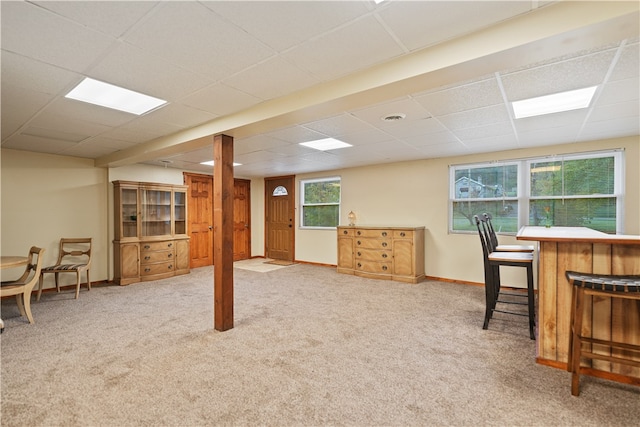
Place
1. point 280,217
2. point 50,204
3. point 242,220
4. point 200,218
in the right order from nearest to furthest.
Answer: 1. point 50,204
2. point 200,218
3. point 280,217
4. point 242,220

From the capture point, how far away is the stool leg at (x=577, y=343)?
6.73ft

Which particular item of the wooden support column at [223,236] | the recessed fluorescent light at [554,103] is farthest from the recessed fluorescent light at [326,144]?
the recessed fluorescent light at [554,103]

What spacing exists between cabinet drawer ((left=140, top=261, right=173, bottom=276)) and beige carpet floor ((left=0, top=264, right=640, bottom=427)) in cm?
144

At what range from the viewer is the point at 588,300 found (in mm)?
2303

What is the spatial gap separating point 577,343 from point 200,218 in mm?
6771

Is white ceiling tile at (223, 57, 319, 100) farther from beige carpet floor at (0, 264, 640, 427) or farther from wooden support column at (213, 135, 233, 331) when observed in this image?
beige carpet floor at (0, 264, 640, 427)

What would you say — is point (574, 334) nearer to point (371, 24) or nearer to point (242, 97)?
point (371, 24)

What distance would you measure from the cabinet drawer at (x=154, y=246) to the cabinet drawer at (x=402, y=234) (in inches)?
166

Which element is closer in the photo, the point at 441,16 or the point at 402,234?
the point at 441,16

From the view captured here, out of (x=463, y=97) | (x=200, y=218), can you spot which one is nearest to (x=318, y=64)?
(x=463, y=97)

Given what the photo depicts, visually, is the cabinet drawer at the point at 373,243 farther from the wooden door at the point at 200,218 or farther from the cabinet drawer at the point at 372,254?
the wooden door at the point at 200,218

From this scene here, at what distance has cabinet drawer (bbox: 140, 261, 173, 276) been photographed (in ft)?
18.3

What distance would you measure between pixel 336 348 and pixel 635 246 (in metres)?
2.37

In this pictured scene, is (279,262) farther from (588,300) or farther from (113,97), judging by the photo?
(588,300)
